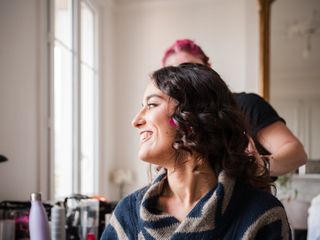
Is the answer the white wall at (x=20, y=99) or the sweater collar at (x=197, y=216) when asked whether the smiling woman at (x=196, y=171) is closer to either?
the sweater collar at (x=197, y=216)

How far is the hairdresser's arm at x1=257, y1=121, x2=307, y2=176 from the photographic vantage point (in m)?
1.13

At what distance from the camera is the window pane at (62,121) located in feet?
5.98

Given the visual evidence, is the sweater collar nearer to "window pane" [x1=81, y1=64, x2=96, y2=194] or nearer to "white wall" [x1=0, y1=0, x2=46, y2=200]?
"white wall" [x1=0, y1=0, x2=46, y2=200]

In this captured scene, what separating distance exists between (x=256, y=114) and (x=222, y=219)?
0.54 metres

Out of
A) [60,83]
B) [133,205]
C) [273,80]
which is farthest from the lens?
[273,80]

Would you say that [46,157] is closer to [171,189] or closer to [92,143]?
[92,143]

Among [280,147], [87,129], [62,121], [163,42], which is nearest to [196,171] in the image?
[280,147]

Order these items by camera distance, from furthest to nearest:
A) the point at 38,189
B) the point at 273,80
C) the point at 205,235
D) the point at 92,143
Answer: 1. the point at 92,143
2. the point at 273,80
3. the point at 38,189
4. the point at 205,235

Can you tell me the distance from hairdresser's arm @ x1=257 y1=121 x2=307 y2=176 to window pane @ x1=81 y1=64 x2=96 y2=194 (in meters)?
1.39

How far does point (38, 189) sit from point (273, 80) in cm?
158

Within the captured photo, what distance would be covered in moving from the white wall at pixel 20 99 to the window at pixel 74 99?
0.13 m

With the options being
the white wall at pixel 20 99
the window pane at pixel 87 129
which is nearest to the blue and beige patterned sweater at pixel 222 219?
the white wall at pixel 20 99

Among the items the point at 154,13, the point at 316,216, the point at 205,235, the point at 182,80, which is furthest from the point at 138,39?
the point at 205,235

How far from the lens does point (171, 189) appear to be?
85 centimetres
